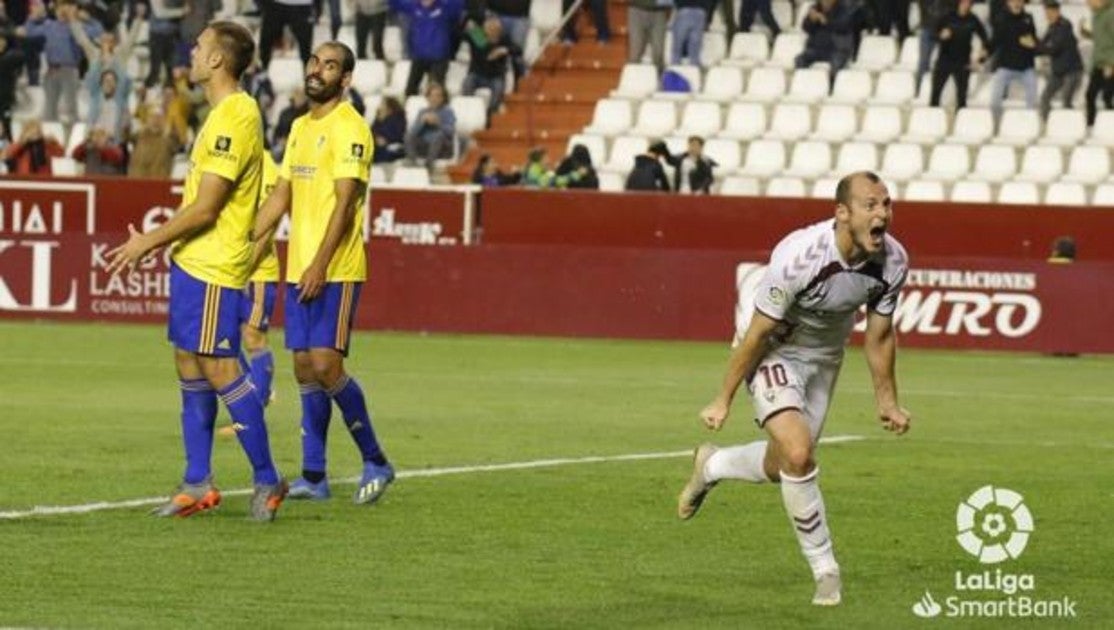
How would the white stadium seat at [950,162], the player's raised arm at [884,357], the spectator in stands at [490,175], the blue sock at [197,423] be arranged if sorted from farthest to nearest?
the white stadium seat at [950,162] → the spectator in stands at [490,175] → the blue sock at [197,423] → the player's raised arm at [884,357]

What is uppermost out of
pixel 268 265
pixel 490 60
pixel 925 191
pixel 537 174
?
pixel 490 60

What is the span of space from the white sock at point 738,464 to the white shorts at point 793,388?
48cm

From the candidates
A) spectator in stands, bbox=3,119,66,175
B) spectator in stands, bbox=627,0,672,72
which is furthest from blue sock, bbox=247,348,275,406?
spectator in stands, bbox=627,0,672,72

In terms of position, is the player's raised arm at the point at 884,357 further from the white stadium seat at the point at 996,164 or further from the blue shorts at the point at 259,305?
the white stadium seat at the point at 996,164

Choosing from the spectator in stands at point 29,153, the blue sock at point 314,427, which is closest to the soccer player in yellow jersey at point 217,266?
the blue sock at point 314,427

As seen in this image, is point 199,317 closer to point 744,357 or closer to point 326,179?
point 326,179

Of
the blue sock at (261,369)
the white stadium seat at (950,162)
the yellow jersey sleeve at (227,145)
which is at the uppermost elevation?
the yellow jersey sleeve at (227,145)

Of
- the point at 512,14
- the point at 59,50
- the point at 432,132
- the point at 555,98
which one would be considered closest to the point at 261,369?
the point at 432,132

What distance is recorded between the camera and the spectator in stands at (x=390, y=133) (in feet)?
114

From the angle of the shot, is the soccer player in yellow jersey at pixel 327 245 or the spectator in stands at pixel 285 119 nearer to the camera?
the soccer player in yellow jersey at pixel 327 245

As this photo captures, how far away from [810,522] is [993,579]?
1.10m

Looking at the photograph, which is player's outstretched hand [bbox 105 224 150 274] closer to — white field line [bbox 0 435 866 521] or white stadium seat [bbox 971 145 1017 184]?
white field line [bbox 0 435 866 521]

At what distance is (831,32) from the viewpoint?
115ft

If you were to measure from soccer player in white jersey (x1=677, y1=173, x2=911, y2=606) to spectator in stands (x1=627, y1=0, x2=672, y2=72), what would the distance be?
2497 centimetres
